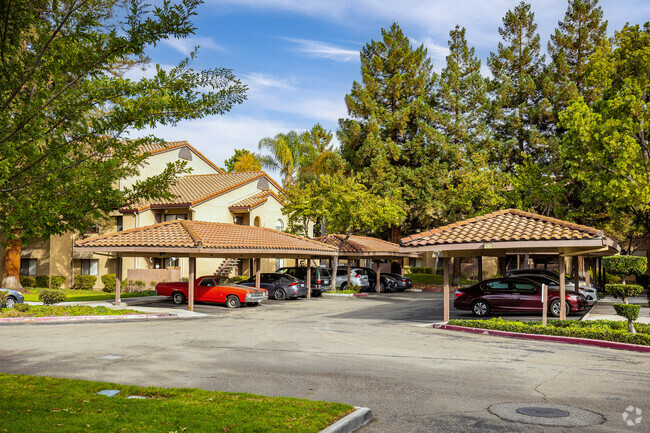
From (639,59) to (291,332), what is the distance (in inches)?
1026

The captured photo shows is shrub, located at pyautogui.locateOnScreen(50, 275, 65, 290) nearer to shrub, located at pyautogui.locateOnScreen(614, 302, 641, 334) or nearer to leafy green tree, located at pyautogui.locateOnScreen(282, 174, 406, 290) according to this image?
leafy green tree, located at pyautogui.locateOnScreen(282, 174, 406, 290)

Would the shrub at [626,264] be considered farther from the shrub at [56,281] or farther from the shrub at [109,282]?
→ the shrub at [56,281]

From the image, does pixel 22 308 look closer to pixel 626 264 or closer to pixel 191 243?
pixel 191 243

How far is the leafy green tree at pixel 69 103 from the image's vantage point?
20.8ft

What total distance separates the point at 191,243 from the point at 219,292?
11.3 ft

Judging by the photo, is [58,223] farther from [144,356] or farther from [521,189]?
[521,189]

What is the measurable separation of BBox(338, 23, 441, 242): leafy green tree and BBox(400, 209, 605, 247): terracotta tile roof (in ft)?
87.4

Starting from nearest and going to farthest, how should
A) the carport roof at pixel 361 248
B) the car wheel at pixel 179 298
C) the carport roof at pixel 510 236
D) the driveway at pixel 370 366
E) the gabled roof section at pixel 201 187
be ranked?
the driveway at pixel 370 366 < the carport roof at pixel 510 236 < the car wheel at pixel 179 298 < the gabled roof section at pixel 201 187 < the carport roof at pixel 361 248

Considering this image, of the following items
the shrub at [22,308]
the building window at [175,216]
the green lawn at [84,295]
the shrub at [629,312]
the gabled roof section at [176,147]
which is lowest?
the green lawn at [84,295]

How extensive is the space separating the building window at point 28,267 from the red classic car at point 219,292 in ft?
55.7

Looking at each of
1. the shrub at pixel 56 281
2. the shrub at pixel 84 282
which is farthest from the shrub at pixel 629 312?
the shrub at pixel 56 281

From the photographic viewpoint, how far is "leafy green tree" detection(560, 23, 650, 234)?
2956 centimetres

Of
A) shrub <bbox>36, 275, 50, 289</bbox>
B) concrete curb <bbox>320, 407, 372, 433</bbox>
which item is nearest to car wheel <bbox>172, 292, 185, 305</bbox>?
shrub <bbox>36, 275, 50, 289</bbox>

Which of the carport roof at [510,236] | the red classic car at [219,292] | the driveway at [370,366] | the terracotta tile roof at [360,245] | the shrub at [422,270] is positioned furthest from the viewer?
the shrub at [422,270]
